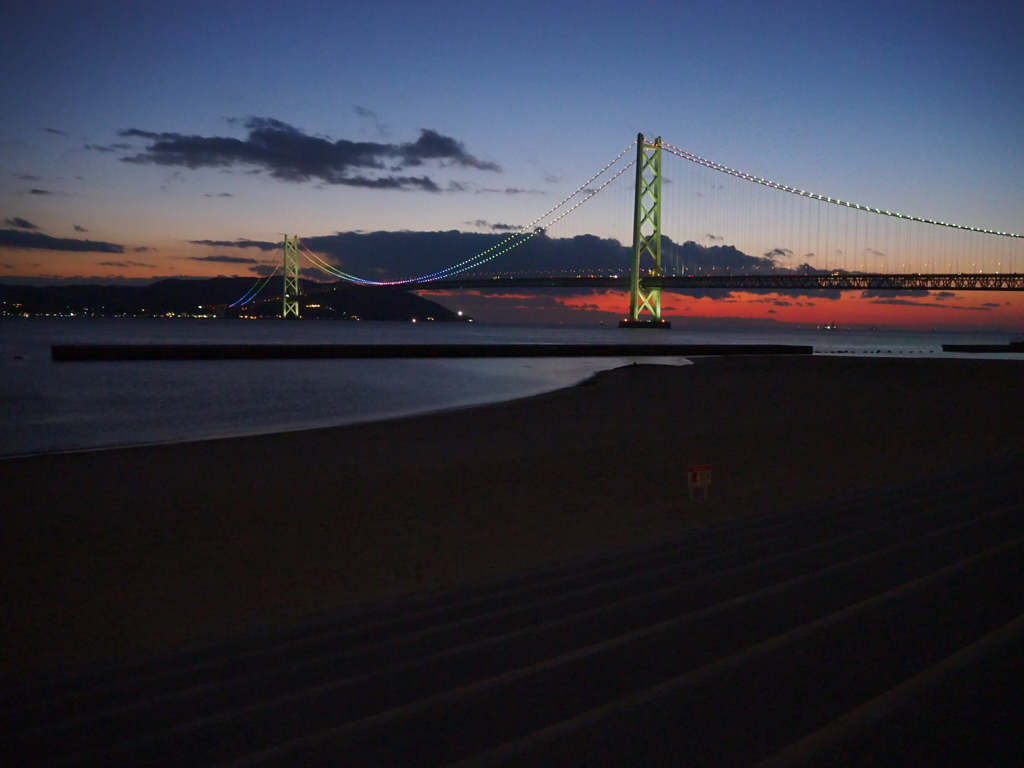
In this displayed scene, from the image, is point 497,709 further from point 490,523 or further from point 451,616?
point 490,523

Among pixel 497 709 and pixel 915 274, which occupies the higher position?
pixel 915 274

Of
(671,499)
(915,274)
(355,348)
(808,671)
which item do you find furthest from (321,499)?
(915,274)

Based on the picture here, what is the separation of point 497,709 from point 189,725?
899mm

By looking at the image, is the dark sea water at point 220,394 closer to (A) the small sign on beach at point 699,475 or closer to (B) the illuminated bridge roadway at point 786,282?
(A) the small sign on beach at point 699,475

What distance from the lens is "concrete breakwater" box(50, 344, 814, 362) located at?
107 feet

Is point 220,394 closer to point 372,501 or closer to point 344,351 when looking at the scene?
point 372,501

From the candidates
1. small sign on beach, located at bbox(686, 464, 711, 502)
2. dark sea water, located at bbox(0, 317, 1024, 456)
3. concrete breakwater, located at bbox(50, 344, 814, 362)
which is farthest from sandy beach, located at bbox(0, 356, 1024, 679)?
concrete breakwater, located at bbox(50, 344, 814, 362)

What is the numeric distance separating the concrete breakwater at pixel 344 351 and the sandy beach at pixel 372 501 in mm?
24806

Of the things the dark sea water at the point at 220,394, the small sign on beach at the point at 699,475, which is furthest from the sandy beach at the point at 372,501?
the dark sea water at the point at 220,394

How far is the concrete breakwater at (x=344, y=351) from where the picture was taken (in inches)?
1289

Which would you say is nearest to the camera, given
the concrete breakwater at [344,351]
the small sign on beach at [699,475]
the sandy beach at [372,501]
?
the sandy beach at [372,501]

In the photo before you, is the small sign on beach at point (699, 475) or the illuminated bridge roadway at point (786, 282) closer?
the small sign on beach at point (699, 475)

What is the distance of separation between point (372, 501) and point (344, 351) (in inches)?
1277

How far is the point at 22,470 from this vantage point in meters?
7.80
